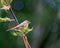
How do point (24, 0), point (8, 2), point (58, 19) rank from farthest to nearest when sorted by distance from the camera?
point (58, 19), point (24, 0), point (8, 2)

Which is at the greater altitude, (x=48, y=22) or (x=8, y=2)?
(x=8, y=2)

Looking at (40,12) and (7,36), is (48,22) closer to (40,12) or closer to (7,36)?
(40,12)

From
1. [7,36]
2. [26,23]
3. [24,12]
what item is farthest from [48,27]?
[26,23]

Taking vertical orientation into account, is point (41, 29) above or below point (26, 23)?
below

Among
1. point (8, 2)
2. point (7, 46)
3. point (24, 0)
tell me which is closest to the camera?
point (8, 2)

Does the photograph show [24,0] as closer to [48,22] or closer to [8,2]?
[48,22]

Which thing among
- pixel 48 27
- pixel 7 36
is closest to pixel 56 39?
pixel 48 27

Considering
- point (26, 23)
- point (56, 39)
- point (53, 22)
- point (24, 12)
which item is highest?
point (26, 23)

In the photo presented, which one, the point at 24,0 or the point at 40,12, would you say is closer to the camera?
the point at 24,0

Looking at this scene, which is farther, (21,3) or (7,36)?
(21,3)

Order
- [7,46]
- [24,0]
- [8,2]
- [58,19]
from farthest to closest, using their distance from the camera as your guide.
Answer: [58,19], [24,0], [7,46], [8,2]
